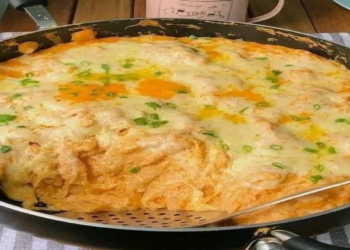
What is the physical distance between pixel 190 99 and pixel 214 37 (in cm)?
45

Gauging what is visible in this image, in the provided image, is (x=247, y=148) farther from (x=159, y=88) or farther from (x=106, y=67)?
(x=106, y=67)

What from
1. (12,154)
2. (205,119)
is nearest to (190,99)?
(205,119)

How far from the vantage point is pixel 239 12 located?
2.30 metres

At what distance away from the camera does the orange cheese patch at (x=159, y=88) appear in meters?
1.63

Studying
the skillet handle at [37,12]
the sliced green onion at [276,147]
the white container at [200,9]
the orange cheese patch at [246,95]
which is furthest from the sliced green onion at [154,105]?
the white container at [200,9]

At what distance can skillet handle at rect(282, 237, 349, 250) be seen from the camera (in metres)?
1.01

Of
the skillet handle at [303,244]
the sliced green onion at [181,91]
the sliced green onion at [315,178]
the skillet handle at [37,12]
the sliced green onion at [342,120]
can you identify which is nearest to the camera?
the skillet handle at [303,244]

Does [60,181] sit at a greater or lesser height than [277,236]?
lesser

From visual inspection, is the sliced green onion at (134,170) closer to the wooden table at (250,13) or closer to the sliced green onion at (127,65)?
the sliced green onion at (127,65)

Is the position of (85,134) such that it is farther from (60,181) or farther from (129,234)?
(129,234)

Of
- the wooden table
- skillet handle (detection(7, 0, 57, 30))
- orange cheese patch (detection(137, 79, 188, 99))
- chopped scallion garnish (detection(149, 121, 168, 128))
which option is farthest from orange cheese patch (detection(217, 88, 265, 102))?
the wooden table

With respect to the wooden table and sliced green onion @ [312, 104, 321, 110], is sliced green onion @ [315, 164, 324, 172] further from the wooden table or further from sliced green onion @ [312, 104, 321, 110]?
the wooden table

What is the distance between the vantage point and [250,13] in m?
2.74

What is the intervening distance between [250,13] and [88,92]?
1276mm
